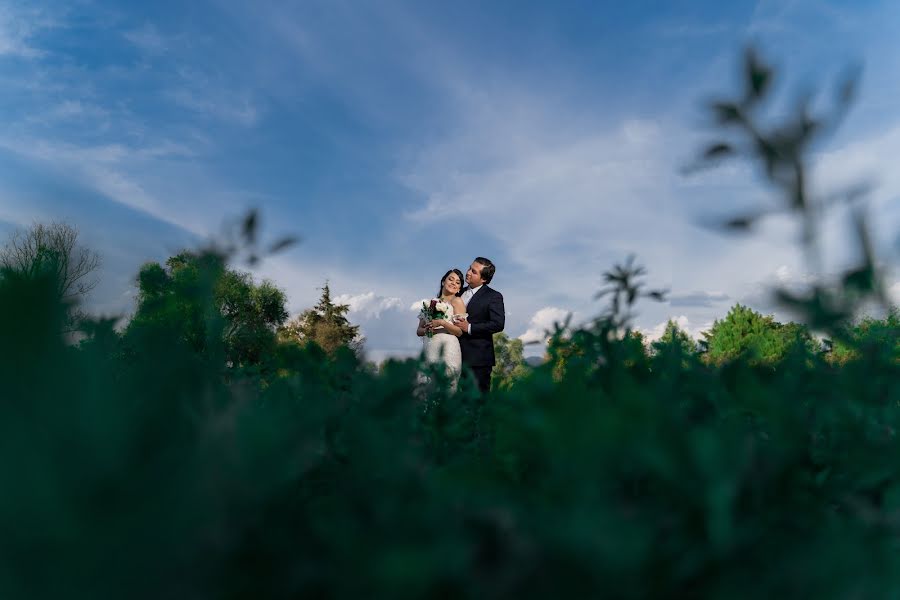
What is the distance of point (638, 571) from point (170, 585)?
1.28 ft

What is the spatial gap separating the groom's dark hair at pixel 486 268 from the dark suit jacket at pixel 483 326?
1.95ft

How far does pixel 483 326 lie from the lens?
1151 centimetres

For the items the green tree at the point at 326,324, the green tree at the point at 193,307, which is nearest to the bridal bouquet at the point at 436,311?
the green tree at the point at 193,307

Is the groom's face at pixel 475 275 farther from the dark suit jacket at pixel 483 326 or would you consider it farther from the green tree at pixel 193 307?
the green tree at pixel 193 307

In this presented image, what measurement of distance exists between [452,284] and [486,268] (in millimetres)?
1999

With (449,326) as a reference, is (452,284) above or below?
above

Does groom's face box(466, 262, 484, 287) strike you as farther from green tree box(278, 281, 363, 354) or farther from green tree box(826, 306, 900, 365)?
green tree box(278, 281, 363, 354)

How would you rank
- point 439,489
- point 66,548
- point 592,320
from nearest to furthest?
point 66,548 → point 439,489 → point 592,320

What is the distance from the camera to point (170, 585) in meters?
0.49

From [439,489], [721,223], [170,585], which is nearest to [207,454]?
[170,585]

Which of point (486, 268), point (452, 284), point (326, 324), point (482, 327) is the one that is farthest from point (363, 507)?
point (326, 324)

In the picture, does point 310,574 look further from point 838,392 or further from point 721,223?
point 838,392

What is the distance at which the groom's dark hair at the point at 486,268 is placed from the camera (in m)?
12.9

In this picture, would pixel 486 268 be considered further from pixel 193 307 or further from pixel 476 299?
pixel 193 307
